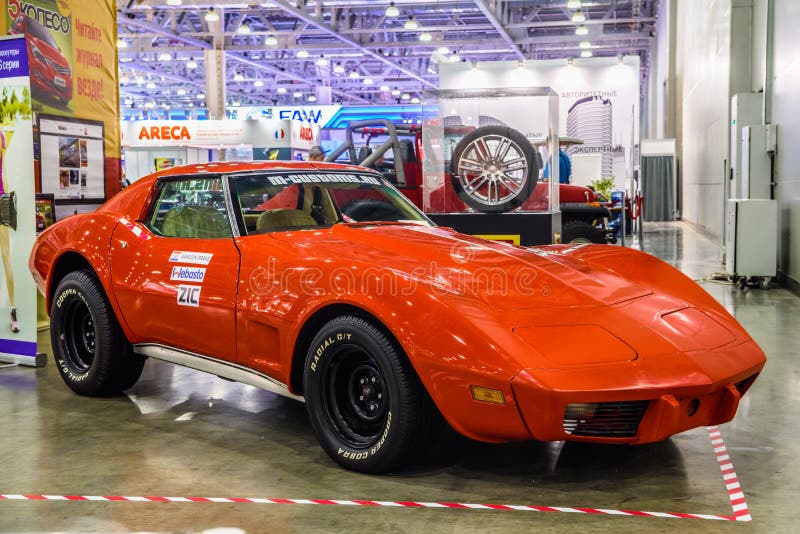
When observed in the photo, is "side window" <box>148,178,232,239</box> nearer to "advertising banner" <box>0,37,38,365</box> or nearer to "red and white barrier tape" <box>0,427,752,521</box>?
"red and white barrier tape" <box>0,427,752,521</box>

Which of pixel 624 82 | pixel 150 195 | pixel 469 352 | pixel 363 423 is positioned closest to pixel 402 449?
pixel 363 423

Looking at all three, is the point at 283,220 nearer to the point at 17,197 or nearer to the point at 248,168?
the point at 248,168

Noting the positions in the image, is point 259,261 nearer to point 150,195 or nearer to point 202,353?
point 202,353

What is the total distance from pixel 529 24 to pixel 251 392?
23.0m

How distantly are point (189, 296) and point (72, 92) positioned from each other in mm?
4378

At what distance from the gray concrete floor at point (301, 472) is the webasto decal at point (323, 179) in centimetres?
120

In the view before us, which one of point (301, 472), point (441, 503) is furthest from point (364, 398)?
point (441, 503)

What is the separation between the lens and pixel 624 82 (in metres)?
20.6

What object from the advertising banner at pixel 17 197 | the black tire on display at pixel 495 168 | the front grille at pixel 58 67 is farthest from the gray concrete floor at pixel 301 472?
the front grille at pixel 58 67

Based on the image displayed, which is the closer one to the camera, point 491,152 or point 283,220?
point 283,220

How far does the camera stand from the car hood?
320 centimetres

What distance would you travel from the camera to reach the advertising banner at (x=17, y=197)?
5.52 m

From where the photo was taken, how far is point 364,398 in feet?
11.0

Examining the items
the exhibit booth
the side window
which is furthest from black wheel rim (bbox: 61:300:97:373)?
the exhibit booth
